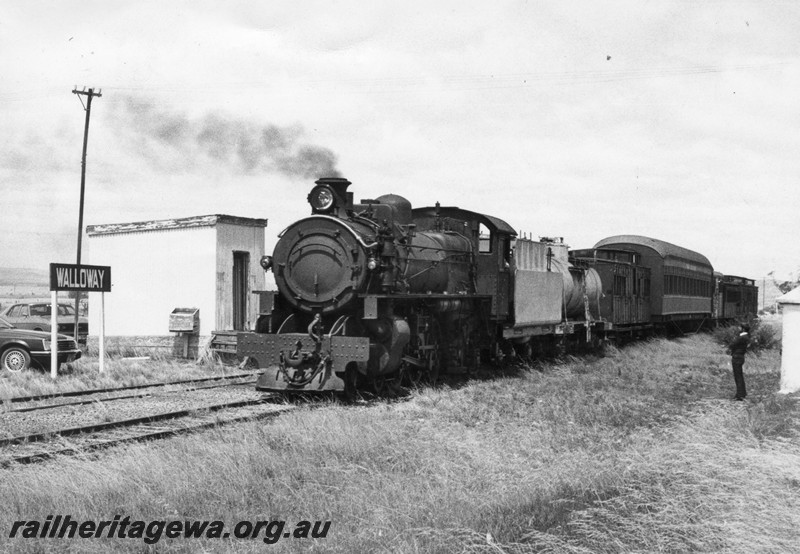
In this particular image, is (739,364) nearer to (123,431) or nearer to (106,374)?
(123,431)

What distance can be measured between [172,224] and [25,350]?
5.10 m

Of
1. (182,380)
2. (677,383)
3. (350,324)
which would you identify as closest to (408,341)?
(350,324)

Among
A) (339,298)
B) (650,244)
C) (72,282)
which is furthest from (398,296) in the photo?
(650,244)

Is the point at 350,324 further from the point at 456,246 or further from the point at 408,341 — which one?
the point at 456,246

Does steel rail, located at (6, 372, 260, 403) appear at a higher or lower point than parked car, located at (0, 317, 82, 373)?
lower

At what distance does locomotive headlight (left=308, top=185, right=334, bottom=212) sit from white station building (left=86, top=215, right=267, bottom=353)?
7.05 metres

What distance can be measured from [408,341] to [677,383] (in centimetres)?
586

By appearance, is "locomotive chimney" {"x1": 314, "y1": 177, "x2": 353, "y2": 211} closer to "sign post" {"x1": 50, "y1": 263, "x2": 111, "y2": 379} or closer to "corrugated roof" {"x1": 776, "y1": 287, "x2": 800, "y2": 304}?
"sign post" {"x1": 50, "y1": 263, "x2": 111, "y2": 379}

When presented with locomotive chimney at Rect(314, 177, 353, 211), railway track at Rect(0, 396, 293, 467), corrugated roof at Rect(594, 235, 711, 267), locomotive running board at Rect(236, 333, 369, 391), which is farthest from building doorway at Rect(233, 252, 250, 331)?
corrugated roof at Rect(594, 235, 711, 267)

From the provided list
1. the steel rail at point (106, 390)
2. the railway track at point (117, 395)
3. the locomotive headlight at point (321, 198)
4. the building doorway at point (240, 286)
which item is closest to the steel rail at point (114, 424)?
the railway track at point (117, 395)

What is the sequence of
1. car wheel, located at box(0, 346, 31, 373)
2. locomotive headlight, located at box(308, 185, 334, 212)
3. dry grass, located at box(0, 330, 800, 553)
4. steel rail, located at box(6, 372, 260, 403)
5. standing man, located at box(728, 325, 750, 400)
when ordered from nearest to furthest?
1. dry grass, located at box(0, 330, 800, 553)
2. steel rail, located at box(6, 372, 260, 403)
3. locomotive headlight, located at box(308, 185, 334, 212)
4. standing man, located at box(728, 325, 750, 400)
5. car wheel, located at box(0, 346, 31, 373)

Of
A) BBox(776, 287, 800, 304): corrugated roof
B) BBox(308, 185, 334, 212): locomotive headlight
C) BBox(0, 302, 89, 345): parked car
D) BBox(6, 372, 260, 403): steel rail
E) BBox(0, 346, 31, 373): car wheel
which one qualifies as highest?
BBox(308, 185, 334, 212): locomotive headlight

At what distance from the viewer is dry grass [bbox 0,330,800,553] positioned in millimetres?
5223

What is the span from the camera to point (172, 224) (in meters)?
19.8
